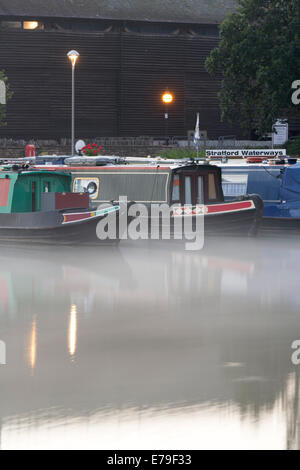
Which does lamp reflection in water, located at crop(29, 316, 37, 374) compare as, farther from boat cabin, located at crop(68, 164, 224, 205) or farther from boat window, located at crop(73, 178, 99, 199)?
boat window, located at crop(73, 178, 99, 199)

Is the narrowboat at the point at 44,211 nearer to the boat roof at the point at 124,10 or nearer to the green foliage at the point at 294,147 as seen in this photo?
the green foliage at the point at 294,147

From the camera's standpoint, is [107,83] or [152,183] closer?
[152,183]

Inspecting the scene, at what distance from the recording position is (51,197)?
2444 cm

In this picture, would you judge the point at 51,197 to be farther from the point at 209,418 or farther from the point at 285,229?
the point at 209,418

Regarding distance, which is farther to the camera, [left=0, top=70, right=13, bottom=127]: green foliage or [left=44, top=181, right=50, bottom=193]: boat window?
[left=0, top=70, right=13, bottom=127]: green foliage

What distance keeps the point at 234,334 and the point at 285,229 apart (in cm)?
1554

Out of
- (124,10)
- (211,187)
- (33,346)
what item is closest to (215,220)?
(211,187)

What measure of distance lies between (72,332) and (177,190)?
13.4m

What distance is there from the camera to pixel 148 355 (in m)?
11.8

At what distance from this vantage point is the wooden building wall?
2152 inches

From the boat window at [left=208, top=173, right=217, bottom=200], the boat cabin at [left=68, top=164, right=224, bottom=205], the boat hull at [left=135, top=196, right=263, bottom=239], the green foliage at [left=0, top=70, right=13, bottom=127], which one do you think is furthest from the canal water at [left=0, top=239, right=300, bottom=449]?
the green foliage at [left=0, top=70, right=13, bottom=127]

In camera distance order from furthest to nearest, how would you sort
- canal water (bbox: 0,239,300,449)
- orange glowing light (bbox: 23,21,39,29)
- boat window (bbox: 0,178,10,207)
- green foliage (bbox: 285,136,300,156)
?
orange glowing light (bbox: 23,21,39,29) → green foliage (bbox: 285,136,300,156) → boat window (bbox: 0,178,10,207) → canal water (bbox: 0,239,300,449)

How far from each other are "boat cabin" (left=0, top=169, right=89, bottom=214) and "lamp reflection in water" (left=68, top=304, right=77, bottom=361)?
9100 millimetres

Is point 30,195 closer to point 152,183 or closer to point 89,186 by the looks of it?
point 89,186
